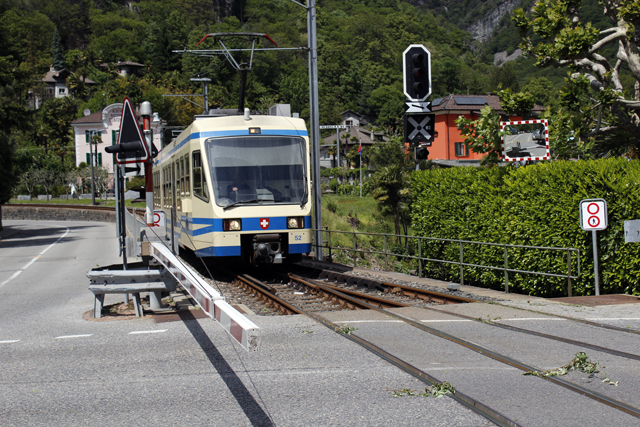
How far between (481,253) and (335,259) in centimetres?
907

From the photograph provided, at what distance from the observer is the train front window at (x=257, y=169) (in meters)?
14.1

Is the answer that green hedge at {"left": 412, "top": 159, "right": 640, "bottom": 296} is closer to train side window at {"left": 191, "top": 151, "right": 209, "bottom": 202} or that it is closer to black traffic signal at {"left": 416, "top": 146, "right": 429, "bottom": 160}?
black traffic signal at {"left": 416, "top": 146, "right": 429, "bottom": 160}

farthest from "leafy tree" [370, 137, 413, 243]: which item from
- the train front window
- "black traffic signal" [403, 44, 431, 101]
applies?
"black traffic signal" [403, 44, 431, 101]

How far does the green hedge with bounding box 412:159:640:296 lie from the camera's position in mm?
11352

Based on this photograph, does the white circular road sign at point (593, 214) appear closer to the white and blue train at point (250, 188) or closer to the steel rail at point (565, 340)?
the steel rail at point (565, 340)

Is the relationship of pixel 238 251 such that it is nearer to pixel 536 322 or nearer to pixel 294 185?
pixel 294 185

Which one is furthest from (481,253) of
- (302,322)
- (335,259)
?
(335,259)

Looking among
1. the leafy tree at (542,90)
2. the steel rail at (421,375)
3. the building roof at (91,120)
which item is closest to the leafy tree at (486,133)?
the steel rail at (421,375)

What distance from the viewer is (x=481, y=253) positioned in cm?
1458

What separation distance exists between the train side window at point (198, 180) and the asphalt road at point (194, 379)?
465cm

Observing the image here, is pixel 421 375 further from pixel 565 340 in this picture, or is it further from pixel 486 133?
pixel 486 133

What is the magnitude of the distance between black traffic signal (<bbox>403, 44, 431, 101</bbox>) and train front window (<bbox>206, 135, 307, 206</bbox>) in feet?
10.0

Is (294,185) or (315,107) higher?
(315,107)

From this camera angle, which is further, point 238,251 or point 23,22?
point 23,22
